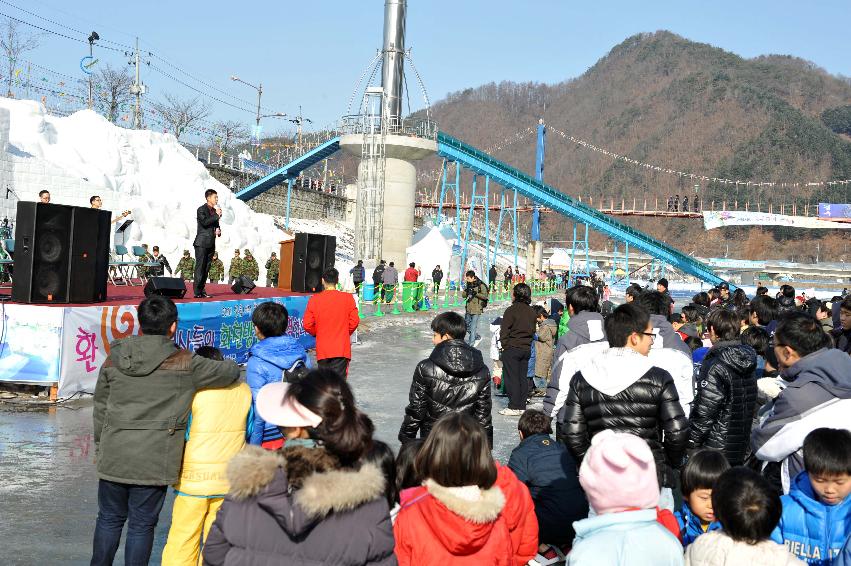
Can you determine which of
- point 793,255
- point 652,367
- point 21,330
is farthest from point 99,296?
point 793,255

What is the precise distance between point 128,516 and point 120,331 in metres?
6.53

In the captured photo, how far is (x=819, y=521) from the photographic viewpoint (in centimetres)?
336

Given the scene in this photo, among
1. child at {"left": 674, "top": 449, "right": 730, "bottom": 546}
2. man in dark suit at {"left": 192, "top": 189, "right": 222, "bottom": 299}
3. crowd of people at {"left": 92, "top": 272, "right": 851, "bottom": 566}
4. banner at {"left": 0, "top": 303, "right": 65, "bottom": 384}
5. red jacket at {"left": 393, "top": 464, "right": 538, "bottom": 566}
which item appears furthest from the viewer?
man in dark suit at {"left": 192, "top": 189, "right": 222, "bottom": 299}

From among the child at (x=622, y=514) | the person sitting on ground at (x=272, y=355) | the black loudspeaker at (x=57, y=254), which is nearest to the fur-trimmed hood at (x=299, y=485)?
the child at (x=622, y=514)

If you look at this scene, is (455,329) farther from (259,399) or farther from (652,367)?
(259,399)

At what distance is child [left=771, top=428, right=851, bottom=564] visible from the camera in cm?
335

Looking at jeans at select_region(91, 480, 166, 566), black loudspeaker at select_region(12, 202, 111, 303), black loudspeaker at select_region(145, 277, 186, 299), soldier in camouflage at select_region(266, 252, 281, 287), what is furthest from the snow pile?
jeans at select_region(91, 480, 166, 566)

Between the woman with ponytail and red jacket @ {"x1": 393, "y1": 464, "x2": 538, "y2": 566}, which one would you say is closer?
the woman with ponytail

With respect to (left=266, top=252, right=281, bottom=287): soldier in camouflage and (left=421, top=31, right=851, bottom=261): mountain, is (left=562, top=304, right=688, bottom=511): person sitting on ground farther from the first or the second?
(left=421, top=31, right=851, bottom=261): mountain

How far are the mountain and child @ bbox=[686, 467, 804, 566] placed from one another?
9888cm

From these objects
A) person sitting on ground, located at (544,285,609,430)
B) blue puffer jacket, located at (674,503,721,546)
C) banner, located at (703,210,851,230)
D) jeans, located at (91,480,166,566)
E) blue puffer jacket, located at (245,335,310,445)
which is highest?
banner, located at (703,210,851,230)

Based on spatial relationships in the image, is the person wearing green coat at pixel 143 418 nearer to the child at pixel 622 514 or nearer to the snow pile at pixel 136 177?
the child at pixel 622 514

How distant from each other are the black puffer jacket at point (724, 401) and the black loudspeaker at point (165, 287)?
25.2ft

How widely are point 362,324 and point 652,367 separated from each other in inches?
646
